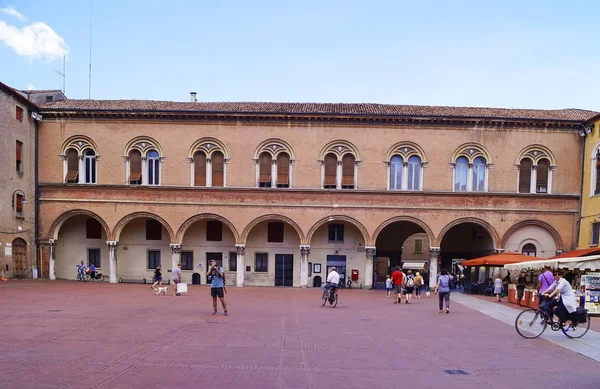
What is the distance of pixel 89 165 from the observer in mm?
30516

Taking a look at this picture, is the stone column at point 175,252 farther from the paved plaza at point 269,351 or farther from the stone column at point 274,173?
the paved plaza at point 269,351

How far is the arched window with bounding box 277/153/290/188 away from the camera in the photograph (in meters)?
30.0

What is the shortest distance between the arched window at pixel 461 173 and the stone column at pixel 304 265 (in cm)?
1000

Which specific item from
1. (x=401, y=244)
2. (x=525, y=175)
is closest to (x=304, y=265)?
(x=401, y=244)

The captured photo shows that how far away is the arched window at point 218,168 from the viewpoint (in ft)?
98.7

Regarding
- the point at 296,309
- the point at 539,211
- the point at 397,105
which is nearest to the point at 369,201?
the point at 397,105

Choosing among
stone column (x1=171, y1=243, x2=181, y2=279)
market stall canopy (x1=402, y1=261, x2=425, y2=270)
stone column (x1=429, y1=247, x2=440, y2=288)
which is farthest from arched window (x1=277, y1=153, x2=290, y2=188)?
→ market stall canopy (x1=402, y1=261, x2=425, y2=270)

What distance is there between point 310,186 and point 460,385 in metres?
22.7

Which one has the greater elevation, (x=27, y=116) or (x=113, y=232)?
(x=27, y=116)

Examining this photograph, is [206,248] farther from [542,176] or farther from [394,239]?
[542,176]

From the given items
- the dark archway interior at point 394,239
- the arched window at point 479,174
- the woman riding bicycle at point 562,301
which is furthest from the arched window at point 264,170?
the woman riding bicycle at point 562,301

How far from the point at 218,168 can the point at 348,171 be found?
815cm

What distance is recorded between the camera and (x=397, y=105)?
105ft

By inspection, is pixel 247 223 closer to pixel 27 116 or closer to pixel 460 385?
pixel 27 116
